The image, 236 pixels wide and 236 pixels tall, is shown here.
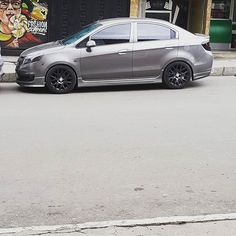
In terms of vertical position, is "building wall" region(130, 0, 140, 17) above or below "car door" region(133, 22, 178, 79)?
above

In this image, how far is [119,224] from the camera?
455 centimetres

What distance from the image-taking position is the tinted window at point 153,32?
12.0 m

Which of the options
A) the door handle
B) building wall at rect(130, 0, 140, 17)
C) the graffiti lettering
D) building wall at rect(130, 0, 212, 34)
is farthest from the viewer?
building wall at rect(130, 0, 212, 34)

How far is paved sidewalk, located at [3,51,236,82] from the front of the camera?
43.4 feet

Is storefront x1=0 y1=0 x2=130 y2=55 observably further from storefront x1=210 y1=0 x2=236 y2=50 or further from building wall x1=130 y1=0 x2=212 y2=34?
storefront x1=210 y1=0 x2=236 y2=50

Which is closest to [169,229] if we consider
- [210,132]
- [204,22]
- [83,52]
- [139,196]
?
[139,196]

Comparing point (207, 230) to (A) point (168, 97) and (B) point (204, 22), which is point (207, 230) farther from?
(B) point (204, 22)

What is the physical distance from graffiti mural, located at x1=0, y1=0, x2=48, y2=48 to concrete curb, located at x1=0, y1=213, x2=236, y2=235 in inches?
497

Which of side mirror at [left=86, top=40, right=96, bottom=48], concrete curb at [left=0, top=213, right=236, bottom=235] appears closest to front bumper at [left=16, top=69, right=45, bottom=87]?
side mirror at [left=86, top=40, right=96, bottom=48]

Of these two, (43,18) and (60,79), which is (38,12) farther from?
(60,79)

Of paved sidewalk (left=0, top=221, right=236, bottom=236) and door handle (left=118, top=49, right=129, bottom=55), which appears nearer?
paved sidewalk (left=0, top=221, right=236, bottom=236)

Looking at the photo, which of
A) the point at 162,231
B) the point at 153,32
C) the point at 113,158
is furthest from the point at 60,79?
the point at 162,231

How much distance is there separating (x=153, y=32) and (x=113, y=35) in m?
0.91

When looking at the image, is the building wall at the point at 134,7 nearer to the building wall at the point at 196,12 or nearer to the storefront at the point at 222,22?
the building wall at the point at 196,12
